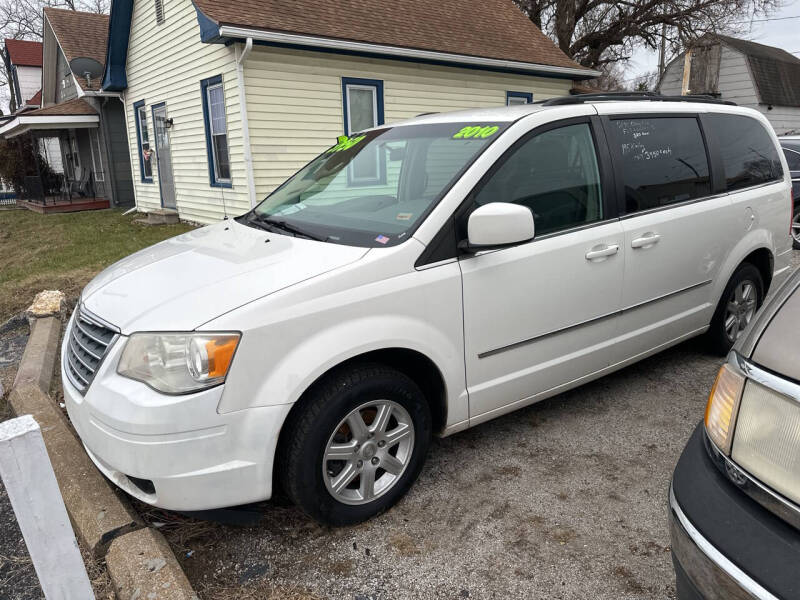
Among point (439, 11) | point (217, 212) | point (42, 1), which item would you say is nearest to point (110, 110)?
point (217, 212)

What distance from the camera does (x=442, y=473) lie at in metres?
3.13

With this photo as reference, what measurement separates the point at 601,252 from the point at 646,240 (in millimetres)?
409

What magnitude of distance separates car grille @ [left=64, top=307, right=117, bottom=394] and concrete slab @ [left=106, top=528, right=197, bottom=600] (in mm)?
655

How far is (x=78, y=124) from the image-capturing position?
16531mm

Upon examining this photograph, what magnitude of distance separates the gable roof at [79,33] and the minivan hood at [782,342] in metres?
18.8

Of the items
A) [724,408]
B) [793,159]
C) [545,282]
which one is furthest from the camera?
[793,159]

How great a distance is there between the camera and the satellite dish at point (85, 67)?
16.5 m

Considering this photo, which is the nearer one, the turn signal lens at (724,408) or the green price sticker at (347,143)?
the turn signal lens at (724,408)

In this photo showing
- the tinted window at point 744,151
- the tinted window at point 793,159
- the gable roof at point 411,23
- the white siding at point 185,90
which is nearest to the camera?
the tinted window at point 744,151

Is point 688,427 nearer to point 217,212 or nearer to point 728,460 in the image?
point 728,460

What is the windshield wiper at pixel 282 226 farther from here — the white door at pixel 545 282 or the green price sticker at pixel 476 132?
the green price sticker at pixel 476 132

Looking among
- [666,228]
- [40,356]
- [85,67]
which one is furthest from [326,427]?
[85,67]

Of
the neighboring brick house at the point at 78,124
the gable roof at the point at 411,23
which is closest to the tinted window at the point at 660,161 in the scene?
the gable roof at the point at 411,23

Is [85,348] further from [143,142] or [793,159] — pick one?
[143,142]
